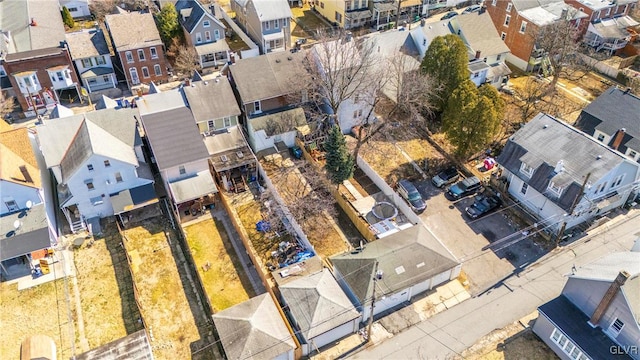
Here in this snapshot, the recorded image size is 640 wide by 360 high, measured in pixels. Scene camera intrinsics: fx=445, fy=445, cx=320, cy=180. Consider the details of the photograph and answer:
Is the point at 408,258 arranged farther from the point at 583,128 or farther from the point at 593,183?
the point at 583,128

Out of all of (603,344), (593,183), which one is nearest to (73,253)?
(603,344)

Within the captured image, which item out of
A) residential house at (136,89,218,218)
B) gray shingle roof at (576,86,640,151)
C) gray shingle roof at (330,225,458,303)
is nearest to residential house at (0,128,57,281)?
residential house at (136,89,218,218)

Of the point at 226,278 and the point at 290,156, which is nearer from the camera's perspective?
the point at 226,278

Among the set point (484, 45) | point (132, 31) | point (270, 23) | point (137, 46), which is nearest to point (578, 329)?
point (484, 45)

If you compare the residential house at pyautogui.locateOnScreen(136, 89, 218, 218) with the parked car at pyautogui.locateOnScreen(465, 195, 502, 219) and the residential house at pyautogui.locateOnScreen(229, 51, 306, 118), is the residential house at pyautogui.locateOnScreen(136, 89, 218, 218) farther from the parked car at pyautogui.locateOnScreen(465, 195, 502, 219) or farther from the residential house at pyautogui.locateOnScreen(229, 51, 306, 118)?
the parked car at pyautogui.locateOnScreen(465, 195, 502, 219)

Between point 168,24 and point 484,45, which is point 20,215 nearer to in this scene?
point 168,24

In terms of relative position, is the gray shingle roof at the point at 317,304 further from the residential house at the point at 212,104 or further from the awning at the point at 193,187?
the residential house at the point at 212,104
